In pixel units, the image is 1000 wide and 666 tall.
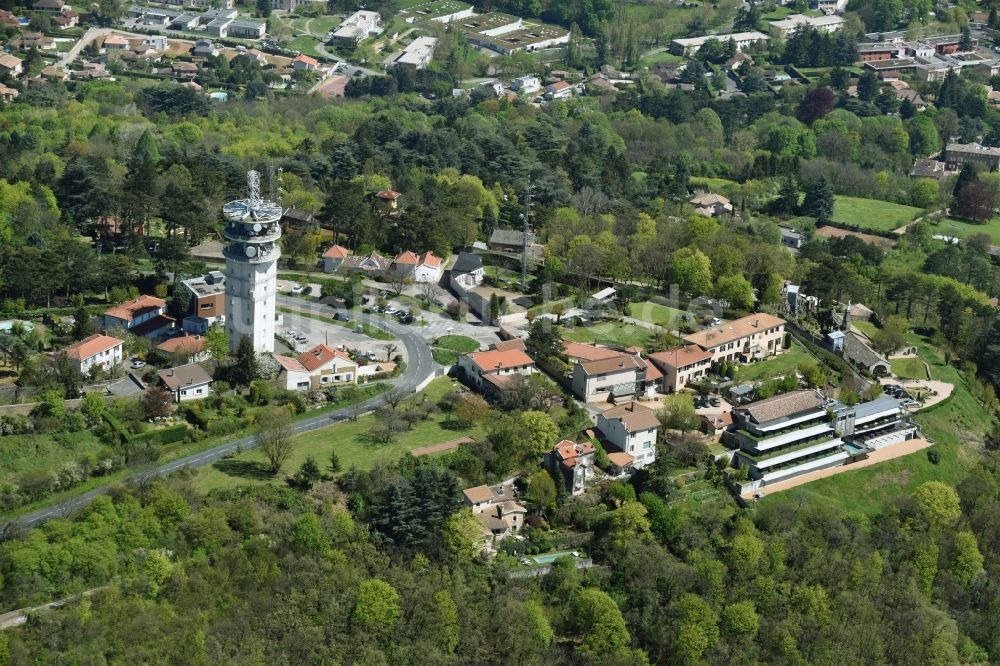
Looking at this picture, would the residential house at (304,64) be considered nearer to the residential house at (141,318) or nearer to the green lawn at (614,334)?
the residential house at (141,318)

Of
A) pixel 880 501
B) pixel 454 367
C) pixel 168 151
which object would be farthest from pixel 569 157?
pixel 880 501

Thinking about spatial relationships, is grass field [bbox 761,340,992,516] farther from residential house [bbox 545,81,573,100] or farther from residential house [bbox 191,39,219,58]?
residential house [bbox 191,39,219,58]

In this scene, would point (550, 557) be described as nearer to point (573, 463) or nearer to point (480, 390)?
point (573, 463)

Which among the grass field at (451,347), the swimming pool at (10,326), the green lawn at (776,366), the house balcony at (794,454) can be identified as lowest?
the house balcony at (794,454)

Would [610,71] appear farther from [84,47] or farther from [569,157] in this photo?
[84,47]

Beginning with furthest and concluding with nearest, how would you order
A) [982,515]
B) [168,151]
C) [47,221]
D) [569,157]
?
[569,157] < [168,151] < [47,221] < [982,515]

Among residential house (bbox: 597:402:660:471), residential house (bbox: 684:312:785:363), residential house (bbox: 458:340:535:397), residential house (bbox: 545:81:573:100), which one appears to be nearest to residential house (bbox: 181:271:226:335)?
residential house (bbox: 458:340:535:397)

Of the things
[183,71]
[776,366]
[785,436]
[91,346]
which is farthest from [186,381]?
[183,71]

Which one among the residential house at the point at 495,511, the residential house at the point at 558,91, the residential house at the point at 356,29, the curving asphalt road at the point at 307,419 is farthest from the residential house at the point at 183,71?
the residential house at the point at 495,511
